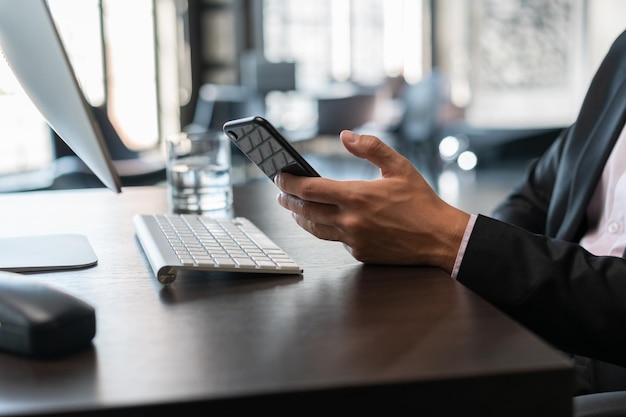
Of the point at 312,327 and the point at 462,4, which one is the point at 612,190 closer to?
the point at 312,327

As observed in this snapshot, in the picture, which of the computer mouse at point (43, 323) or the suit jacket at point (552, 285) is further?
the suit jacket at point (552, 285)

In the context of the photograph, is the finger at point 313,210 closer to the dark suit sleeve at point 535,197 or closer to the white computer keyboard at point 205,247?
the white computer keyboard at point 205,247

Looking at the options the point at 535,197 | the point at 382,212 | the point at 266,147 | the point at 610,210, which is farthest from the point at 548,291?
the point at 535,197

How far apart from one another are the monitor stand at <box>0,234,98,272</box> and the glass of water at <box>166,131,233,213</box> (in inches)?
13.6

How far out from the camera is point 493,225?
2.96 feet

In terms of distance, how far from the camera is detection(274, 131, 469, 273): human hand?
2.86 ft

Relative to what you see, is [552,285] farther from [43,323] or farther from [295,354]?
[43,323]

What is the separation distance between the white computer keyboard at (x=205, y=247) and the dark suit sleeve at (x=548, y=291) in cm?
20

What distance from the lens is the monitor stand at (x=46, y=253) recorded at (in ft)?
2.96

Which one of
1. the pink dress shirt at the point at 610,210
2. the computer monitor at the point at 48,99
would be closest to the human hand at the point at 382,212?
the computer monitor at the point at 48,99

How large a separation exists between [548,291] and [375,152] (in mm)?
239

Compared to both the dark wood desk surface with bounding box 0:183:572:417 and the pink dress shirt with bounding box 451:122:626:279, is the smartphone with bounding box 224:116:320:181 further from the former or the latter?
the pink dress shirt with bounding box 451:122:626:279

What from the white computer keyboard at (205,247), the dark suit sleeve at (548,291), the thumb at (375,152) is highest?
the thumb at (375,152)

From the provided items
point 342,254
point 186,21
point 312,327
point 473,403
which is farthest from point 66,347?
point 186,21
